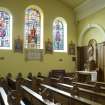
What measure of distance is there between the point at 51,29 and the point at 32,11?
1557 millimetres

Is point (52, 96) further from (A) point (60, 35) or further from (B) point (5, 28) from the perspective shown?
(A) point (60, 35)

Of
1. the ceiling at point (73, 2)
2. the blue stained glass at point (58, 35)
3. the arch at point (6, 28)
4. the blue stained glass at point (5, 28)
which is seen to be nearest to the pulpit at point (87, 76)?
the blue stained glass at point (58, 35)

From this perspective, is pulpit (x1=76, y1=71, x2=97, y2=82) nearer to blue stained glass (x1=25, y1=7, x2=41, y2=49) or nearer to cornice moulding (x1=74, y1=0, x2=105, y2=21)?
blue stained glass (x1=25, y1=7, x2=41, y2=49)

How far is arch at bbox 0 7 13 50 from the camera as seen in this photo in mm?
14492

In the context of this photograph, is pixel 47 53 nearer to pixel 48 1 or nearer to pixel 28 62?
pixel 28 62

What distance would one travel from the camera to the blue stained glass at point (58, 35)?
51.1 ft

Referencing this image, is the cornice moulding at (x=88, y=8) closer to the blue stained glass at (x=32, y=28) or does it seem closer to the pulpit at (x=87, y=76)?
the blue stained glass at (x=32, y=28)

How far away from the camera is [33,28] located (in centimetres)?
1523

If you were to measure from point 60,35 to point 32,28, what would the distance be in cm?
178

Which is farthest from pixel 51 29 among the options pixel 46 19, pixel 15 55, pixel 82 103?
pixel 82 103

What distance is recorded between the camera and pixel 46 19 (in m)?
15.1

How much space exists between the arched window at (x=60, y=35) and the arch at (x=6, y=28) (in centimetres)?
269

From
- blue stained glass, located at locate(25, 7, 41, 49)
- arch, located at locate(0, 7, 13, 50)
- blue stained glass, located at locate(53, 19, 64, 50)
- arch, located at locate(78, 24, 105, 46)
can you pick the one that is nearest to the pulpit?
arch, located at locate(78, 24, 105, 46)

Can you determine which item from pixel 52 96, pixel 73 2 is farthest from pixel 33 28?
pixel 52 96
